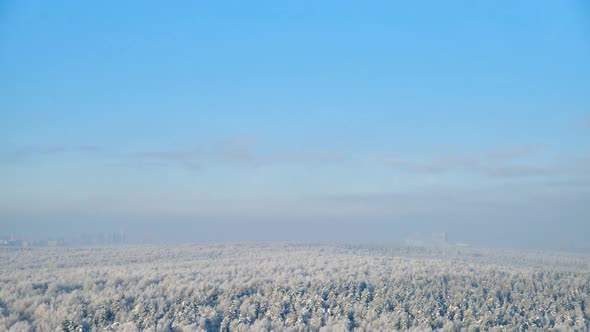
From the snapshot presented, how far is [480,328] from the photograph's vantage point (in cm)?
1424

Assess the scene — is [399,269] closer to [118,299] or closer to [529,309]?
[529,309]

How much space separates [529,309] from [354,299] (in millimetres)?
7464

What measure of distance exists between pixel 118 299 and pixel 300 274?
9448 mm

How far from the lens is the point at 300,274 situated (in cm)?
2130

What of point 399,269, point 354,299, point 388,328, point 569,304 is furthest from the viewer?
point 399,269

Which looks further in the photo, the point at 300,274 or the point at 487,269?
the point at 487,269

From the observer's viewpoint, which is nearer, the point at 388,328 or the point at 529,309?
the point at 388,328

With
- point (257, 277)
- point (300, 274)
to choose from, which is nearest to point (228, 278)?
point (257, 277)

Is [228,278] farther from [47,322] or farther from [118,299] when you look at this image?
[47,322]

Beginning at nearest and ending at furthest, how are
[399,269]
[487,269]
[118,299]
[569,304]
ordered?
[118,299]
[569,304]
[399,269]
[487,269]

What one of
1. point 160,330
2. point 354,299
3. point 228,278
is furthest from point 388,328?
point 228,278

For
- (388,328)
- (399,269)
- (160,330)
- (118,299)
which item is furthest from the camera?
(399,269)

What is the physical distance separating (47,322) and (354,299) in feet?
34.9

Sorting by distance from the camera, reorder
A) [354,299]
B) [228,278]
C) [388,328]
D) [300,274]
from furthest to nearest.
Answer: [300,274] → [228,278] → [354,299] → [388,328]
